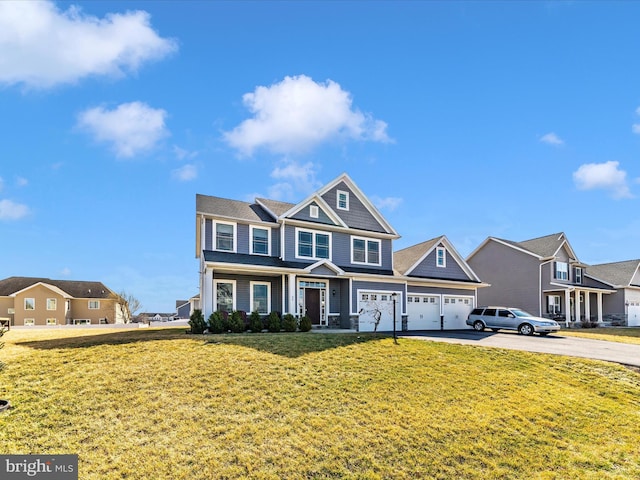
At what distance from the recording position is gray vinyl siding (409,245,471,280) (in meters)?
27.0

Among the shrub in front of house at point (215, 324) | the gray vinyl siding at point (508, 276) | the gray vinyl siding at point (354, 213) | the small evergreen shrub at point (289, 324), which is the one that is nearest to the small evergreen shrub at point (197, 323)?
the shrub in front of house at point (215, 324)

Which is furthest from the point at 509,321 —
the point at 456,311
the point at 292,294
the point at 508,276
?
the point at 292,294

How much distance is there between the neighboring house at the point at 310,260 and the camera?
68.6 feet

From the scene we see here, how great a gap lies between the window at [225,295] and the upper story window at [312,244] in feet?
13.7

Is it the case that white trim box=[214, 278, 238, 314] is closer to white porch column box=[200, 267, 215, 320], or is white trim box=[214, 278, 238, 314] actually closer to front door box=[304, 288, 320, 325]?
white porch column box=[200, 267, 215, 320]

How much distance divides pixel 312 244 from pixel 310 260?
98 cm

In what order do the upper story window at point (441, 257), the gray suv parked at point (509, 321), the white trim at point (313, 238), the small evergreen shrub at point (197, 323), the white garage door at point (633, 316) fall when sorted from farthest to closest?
the white garage door at point (633, 316) < the upper story window at point (441, 257) < the gray suv parked at point (509, 321) < the white trim at point (313, 238) < the small evergreen shrub at point (197, 323)

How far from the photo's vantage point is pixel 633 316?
133 feet

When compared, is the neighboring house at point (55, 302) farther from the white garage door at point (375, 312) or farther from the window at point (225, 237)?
the white garage door at point (375, 312)

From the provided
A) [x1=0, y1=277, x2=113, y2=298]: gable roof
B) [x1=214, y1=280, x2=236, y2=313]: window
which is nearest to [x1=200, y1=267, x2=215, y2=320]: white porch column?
[x1=214, y1=280, x2=236, y2=313]: window

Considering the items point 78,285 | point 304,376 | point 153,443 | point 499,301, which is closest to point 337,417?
point 304,376

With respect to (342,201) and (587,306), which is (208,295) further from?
(587,306)

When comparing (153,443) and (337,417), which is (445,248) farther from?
(153,443)

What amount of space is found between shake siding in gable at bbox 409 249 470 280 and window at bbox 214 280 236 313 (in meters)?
11.5
